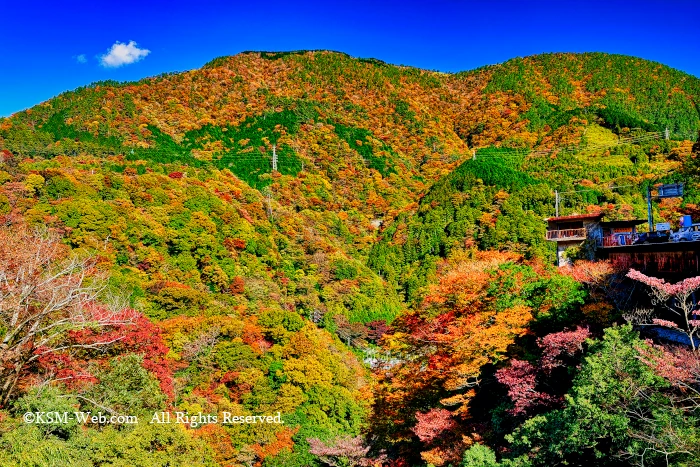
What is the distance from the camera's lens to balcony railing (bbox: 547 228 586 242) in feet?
80.9

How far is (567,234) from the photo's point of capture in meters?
25.2

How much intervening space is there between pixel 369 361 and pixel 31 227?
83.8ft

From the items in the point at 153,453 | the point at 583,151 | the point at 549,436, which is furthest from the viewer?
the point at 583,151

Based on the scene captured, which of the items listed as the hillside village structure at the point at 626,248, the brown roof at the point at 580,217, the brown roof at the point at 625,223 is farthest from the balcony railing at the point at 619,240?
the brown roof at the point at 580,217

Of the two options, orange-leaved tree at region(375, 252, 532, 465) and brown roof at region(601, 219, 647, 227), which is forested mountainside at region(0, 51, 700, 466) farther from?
brown roof at region(601, 219, 647, 227)

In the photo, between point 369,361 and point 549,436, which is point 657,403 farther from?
point 369,361

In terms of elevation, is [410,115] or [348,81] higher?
[348,81]

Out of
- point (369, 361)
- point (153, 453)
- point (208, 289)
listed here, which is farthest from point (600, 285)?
point (208, 289)

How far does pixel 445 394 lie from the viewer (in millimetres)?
15375

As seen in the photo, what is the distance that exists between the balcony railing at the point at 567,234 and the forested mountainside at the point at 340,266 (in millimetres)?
3408

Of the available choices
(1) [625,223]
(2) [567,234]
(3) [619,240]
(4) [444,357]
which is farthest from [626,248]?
(2) [567,234]

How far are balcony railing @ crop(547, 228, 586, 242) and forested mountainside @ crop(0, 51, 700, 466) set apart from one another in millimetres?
3408

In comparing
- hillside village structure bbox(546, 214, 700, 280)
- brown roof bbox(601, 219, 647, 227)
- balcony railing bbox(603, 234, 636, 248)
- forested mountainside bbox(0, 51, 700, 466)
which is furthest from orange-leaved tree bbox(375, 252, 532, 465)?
brown roof bbox(601, 219, 647, 227)

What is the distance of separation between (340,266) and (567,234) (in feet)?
85.4
